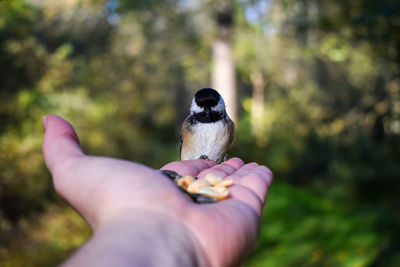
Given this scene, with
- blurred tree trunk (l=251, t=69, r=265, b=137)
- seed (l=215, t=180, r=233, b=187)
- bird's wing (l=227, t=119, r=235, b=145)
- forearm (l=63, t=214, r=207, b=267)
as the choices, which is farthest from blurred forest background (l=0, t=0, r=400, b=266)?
forearm (l=63, t=214, r=207, b=267)

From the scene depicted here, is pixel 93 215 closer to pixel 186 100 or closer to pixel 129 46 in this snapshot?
pixel 129 46

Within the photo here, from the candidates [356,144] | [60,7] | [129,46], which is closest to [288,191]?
[356,144]

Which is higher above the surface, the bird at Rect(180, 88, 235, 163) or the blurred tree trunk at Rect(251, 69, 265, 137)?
the blurred tree trunk at Rect(251, 69, 265, 137)

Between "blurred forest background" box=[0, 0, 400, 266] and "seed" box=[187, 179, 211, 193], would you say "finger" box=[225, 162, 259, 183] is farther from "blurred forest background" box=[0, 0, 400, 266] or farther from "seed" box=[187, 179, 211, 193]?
"blurred forest background" box=[0, 0, 400, 266]

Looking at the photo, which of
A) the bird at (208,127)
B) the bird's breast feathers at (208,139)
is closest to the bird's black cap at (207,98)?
the bird at (208,127)

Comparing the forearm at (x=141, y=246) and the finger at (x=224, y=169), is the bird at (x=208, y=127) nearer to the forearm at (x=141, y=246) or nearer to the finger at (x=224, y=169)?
the finger at (x=224, y=169)

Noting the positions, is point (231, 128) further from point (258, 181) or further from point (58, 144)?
point (58, 144)

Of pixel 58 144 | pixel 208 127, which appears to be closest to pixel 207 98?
pixel 208 127

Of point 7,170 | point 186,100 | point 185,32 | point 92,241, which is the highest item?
point 185,32
